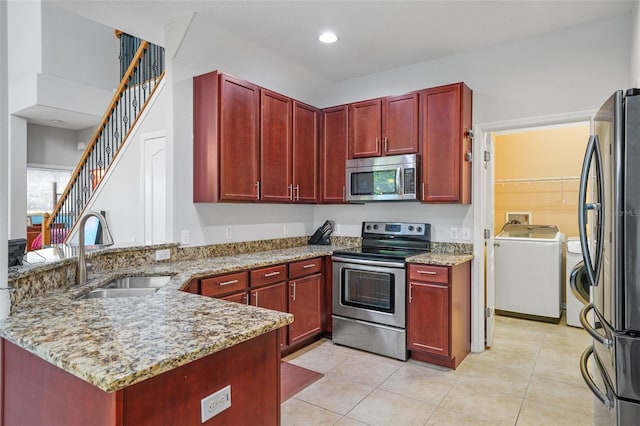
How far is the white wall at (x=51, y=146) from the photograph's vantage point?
7363 mm

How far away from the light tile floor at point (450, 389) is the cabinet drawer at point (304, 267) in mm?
722

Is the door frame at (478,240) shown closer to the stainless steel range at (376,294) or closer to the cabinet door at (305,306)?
the stainless steel range at (376,294)

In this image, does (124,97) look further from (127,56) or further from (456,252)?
(456,252)

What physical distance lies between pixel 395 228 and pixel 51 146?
286 inches

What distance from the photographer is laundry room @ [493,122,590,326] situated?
429 cm

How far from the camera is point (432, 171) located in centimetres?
346

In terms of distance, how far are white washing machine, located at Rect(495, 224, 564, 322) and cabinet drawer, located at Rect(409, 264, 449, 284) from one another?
1855 mm

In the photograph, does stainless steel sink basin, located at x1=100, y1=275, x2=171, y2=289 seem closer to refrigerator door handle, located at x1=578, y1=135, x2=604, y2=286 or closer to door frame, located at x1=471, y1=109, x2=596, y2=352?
refrigerator door handle, located at x1=578, y1=135, x2=604, y2=286

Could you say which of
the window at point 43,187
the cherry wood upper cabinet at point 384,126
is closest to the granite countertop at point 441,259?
the cherry wood upper cabinet at point 384,126

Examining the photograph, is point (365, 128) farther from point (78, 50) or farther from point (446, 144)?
point (78, 50)

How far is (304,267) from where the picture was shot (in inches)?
138

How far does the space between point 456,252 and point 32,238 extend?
6649 mm

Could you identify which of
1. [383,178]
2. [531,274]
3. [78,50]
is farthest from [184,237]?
[78,50]

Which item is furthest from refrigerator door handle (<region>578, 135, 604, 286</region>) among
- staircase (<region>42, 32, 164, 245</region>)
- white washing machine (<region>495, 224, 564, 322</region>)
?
staircase (<region>42, 32, 164, 245</region>)
